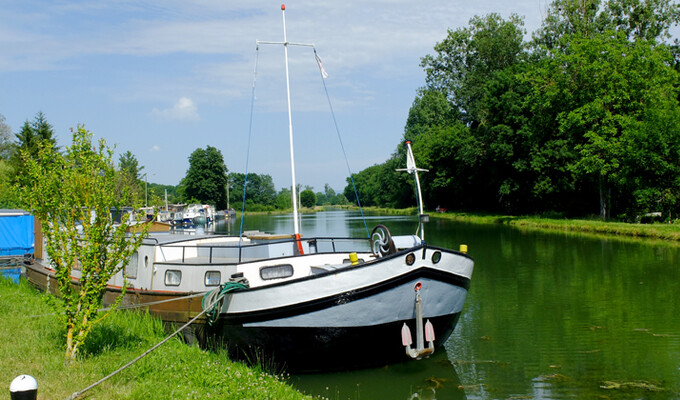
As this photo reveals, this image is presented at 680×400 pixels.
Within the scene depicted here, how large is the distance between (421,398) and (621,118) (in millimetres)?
34964

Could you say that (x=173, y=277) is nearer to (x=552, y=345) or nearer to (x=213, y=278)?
(x=213, y=278)

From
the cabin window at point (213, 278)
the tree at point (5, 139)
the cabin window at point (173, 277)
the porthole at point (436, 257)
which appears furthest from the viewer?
the tree at point (5, 139)

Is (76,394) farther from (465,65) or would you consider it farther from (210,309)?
(465,65)

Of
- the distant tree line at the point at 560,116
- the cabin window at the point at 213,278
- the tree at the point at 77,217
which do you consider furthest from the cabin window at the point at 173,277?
the distant tree line at the point at 560,116

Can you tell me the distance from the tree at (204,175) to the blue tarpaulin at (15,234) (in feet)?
257

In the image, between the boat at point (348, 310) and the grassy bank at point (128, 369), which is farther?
the boat at point (348, 310)

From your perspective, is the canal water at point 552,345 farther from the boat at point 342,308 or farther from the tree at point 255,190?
the tree at point 255,190

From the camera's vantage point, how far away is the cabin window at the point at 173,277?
11.7 meters

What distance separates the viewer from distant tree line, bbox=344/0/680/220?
35.7 metres

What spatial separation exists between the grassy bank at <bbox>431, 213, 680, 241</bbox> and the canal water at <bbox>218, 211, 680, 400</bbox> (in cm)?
943

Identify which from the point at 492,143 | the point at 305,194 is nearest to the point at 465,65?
the point at 492,143

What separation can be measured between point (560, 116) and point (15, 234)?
Answer: 118ft

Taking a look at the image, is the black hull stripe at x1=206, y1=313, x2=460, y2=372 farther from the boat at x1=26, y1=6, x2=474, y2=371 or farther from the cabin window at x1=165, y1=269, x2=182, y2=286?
the cabin window at x1=165, y1=269, x2=182, y2=286

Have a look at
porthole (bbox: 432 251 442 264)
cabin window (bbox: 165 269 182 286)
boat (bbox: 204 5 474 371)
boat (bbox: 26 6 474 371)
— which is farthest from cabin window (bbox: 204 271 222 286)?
porthole (bbox: 432 251 442 264)
